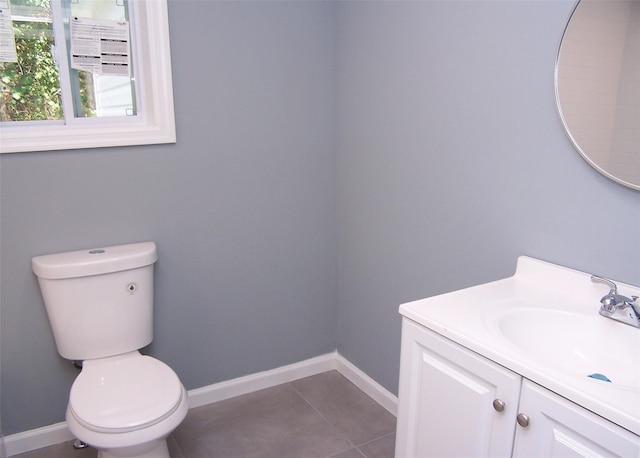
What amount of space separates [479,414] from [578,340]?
14.1 inches

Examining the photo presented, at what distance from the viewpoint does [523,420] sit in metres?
1.02

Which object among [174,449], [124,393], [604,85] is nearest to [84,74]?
[124,393]

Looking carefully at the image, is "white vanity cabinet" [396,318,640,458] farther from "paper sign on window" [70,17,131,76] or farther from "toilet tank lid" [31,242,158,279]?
"paper sign on window" [70,17,131,76]

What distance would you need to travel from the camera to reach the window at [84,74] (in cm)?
185

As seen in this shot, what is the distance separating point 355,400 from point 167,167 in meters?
1.41

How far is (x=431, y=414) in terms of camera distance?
4.18 feet

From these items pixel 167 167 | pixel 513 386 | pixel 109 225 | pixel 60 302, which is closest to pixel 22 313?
pixel 60 302

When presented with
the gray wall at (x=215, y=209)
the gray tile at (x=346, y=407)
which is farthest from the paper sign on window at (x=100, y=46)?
the gray tile at (x=346, y=407)

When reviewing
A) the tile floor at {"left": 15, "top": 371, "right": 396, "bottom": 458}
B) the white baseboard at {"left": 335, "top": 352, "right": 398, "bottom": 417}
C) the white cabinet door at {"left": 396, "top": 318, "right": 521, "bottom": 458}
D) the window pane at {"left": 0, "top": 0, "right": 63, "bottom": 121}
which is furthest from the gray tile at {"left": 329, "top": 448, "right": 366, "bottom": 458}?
the window pane at {"left": 0, "top": 0, "right": 63, "bottom": 121}

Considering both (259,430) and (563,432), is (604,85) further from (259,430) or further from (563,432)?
(259,430)

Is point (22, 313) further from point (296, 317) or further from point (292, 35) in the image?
point (292, 35)

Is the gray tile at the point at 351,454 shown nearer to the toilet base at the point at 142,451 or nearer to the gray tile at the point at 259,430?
the gray tile at the point at 259,430

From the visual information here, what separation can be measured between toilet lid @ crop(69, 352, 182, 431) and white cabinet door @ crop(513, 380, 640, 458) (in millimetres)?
1096

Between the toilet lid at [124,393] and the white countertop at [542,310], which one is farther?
the toilet lid at [124,393]
